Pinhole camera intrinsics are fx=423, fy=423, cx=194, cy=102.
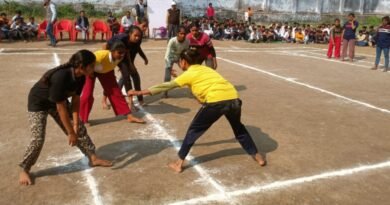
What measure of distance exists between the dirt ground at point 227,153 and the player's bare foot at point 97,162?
0.30 ft

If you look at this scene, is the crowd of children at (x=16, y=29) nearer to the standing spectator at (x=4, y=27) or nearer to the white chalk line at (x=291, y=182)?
the standing spectator at (x=4, y=27)

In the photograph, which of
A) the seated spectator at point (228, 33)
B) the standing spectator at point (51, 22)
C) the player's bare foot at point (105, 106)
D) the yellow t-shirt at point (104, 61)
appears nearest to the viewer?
the yellow t-shirt at point (104, 61)

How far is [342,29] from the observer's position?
645 inches

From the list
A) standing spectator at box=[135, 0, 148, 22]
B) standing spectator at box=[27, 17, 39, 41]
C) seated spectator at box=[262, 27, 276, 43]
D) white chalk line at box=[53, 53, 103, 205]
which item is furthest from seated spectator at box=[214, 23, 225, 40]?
white chalk line at box=[53, 53, 103, 205]

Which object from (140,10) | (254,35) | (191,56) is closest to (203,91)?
(191,56)

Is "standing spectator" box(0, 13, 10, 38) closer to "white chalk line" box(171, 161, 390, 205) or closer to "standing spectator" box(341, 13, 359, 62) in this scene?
"standing spectator" box(341, 13, 359, 62)

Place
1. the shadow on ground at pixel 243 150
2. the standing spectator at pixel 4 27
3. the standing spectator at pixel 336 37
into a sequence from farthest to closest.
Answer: the standing spectator at pixel 4 27 → the standing spectator at pixel 336 37 → the shadow on ground at pixel 243 150

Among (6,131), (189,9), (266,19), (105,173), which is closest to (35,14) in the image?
(189,9)

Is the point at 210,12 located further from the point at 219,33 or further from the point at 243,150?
the point at 243,150

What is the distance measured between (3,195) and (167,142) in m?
2.45

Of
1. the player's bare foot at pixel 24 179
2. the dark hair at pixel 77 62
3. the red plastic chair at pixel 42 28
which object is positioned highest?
the red plastic chair at pixel 42 28

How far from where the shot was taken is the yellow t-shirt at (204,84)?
16.4 ft

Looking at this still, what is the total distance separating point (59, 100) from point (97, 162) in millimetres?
1219

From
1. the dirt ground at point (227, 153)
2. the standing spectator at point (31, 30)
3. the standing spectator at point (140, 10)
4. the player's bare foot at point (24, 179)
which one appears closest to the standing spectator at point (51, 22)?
the standing spectator at point (31, 30)
